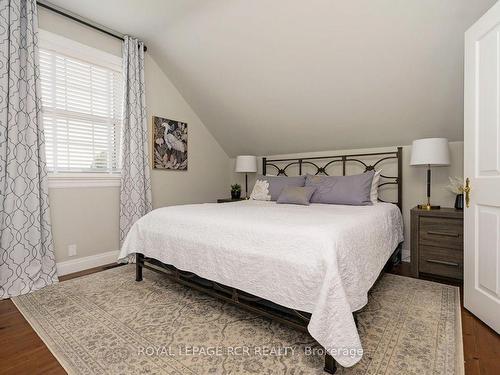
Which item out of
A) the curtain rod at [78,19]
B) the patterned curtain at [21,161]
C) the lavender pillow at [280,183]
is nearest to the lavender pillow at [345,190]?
the lavender pillow at [280,183]

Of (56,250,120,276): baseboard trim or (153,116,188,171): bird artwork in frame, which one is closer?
(56,250,120,276): baseboard trim

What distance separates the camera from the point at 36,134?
97.3 inches

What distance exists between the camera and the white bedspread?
1.27 m

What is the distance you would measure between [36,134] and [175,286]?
1.89m

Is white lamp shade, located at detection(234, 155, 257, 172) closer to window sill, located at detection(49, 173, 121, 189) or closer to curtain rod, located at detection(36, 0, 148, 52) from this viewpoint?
window sill, located at detection(49, 173, 121, 189)

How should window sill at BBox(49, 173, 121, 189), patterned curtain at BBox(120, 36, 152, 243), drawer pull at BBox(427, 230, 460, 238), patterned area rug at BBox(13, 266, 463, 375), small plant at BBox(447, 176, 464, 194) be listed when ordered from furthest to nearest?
1. patterned curtain at BBox(120, 36, 152, 243)
2. window sill at BBox(49, 173, 121, 189)
3. small plant at BBox(447, 176, 464, 194)
4. drawer pull at BBox(427, 230, 460, 238)
5. patterned area rug at BBox(13, 266, 463, 375)

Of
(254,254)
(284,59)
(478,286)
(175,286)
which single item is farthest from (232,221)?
(284,59)

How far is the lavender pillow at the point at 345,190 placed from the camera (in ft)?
9.19

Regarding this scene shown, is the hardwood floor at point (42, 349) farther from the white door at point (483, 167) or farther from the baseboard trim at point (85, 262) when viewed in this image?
the baseboard trim at point (85, 262)

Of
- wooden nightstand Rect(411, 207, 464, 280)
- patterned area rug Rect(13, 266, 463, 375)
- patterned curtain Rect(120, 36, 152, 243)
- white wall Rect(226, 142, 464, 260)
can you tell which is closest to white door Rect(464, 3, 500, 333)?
patterned area rug Rect(13, 266, 463, 375)

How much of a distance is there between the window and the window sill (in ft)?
A: 0.19

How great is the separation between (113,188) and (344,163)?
294 cm

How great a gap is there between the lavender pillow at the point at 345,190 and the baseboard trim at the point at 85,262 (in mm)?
2447

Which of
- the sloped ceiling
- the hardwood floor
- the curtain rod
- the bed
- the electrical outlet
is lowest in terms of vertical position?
the hardwood floor
